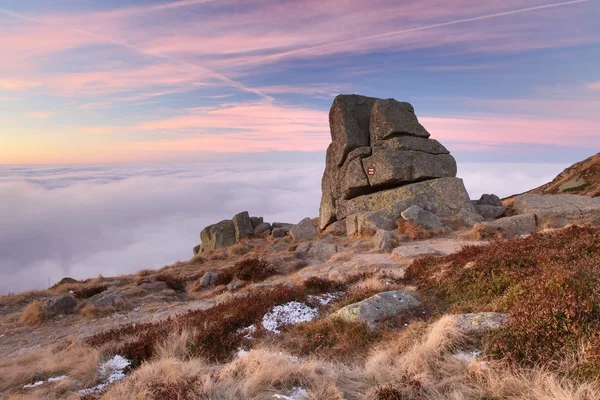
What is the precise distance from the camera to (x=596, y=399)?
173 inches

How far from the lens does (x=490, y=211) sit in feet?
84.2

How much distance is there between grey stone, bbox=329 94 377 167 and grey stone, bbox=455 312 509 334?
79.6 ft

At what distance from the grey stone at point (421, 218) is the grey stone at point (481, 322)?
14927 millimetres

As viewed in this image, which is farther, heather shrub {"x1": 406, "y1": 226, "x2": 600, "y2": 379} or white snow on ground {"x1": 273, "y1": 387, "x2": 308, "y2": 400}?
heather shrub {"x1": 406, "y1": 226, "x2": 600, "y2": 379}

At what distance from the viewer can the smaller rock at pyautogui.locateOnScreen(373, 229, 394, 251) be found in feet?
64.3

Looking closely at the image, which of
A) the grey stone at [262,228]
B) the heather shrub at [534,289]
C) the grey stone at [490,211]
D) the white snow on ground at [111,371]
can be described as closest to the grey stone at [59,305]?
the white snow on ground at [111,371]

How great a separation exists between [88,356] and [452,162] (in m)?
26.4

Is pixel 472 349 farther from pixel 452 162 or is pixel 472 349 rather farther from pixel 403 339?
pixel 452 162

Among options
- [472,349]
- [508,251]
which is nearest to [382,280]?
[508,251]

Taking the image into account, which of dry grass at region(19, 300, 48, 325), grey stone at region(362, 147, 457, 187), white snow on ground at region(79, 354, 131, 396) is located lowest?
dry grass at region(19, 300, 48, 325)

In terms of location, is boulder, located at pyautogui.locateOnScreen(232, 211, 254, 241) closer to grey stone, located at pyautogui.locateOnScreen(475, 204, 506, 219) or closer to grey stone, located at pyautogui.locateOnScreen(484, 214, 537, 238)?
grey stone, located at pyautogui.locateOnScreen(475, 204, 506, 219)

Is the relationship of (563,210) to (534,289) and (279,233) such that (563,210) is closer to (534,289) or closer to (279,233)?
(534,289)

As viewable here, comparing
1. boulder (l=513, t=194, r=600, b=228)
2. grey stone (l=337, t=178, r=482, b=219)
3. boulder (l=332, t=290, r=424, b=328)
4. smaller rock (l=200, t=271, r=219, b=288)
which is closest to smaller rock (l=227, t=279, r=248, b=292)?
smaller rock (l=200, t=271, r=219, b=288)

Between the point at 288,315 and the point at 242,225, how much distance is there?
2864 centimetres
